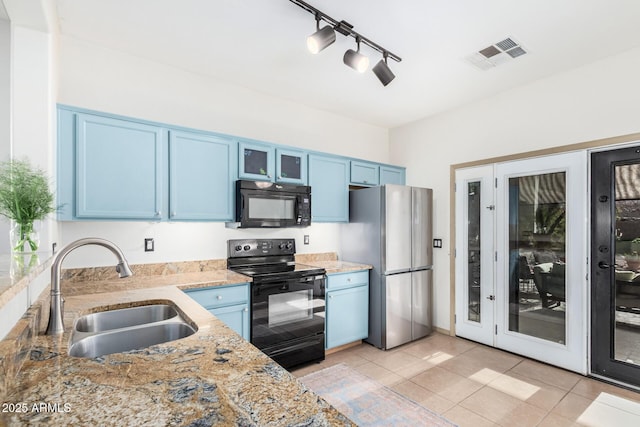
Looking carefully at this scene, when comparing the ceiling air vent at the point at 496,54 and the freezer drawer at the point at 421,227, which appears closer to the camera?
the ceiling air vent at the point at 496,54

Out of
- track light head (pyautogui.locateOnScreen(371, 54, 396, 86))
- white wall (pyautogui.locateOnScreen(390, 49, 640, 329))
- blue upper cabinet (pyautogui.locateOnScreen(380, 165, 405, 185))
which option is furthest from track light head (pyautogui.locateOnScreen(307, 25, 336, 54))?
white wall (pyautogui.locateOnScreen(390, 49, 640, 329))

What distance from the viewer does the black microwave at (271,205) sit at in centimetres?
286

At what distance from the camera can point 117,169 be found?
231 centimetres

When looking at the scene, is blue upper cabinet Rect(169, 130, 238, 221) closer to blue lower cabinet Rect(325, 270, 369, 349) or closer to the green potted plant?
the green potted plant

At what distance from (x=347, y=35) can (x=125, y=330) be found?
7.59 ft

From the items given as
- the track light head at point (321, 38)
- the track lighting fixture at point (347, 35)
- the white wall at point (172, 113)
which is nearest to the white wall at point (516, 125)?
the white wall at point (172, 113)

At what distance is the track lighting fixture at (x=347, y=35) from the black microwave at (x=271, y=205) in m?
1.28

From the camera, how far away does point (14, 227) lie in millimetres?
1539

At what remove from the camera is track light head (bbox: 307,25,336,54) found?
205cm

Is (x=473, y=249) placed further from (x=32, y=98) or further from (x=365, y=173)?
(x=32, y=98)

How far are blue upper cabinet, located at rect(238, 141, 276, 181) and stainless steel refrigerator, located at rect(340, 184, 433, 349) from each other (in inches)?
46.1

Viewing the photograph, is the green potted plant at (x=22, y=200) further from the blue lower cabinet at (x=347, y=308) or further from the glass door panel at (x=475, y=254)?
the glass door panel at (x=475, y=254)

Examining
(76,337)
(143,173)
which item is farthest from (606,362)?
(143,173)

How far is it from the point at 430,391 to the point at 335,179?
2251mm
